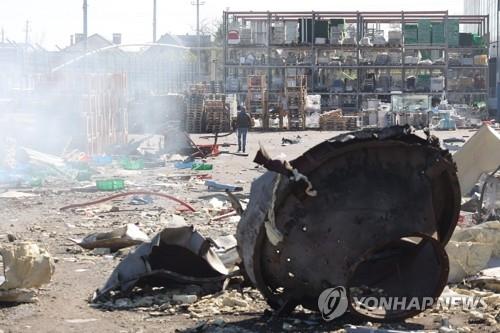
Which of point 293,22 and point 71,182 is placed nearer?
point 71,182

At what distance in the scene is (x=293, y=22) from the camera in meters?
57.3

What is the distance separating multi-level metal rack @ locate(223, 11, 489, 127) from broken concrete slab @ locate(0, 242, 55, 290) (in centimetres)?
4531

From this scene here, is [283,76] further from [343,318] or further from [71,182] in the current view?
[343,318]

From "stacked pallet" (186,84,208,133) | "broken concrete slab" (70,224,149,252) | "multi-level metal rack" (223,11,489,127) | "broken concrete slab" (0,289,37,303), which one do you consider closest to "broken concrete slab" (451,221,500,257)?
"broken concrete slab" (70,224,149,252)

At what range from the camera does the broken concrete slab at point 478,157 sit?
463 inches

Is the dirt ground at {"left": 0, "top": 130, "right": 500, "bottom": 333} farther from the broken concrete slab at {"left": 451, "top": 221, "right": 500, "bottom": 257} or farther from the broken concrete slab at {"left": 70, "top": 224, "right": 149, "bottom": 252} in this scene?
the broken concrete slab at {"left": 451, "top": 221, "right": 500, "bottom": 257}

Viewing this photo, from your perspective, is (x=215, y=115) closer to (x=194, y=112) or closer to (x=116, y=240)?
(x=194, y=112)

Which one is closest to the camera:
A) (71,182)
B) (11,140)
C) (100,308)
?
(100,308)

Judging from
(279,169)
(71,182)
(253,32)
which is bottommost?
(71,182)

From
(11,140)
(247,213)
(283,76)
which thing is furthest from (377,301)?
(283,76)

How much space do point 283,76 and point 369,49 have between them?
18.1 ft

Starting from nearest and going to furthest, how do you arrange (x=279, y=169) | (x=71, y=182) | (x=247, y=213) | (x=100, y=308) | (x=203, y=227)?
1. (x=279, y=169)
2. (x=247, y=213)
3. (x=100, y=308)
4. (x=203, y=227)
5. (x=71, y=182)

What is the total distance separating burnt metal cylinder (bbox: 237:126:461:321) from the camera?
7.18m

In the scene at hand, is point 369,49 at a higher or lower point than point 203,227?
higher
